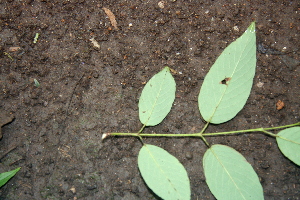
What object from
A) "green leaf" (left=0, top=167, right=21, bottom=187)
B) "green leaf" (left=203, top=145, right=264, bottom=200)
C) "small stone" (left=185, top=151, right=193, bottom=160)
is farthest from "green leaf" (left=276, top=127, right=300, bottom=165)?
"green leaf" (left=0, top=167, right=21, bottom=187)

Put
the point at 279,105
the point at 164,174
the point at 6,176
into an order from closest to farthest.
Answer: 1. the point at 164,174
2. the point at 6,176
3. the point at 279,105

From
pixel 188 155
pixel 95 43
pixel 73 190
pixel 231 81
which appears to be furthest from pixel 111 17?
pixel 73 190

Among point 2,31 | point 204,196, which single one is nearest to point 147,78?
point 204,196

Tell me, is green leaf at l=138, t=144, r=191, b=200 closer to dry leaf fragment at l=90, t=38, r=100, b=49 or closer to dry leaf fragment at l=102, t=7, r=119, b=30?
dry leaf fragment at l=90, t=38, r=100, b=49

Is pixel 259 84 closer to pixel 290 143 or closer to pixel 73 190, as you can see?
pixel 290 143

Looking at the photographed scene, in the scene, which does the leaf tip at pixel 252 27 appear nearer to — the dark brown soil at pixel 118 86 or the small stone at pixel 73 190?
the dark brown soil at pixel 118 86

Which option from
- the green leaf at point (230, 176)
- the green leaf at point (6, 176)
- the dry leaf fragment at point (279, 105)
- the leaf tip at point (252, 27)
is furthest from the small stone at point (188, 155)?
the green leaf at point (6, 176)
